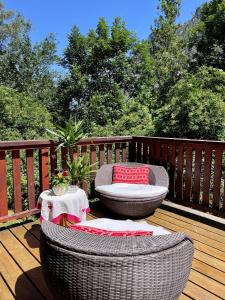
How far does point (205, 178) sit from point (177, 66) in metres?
8.55

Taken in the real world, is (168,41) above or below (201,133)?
above

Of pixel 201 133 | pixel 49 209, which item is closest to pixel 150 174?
pixel 49 209

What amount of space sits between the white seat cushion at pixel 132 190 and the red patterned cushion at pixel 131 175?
0.10 m

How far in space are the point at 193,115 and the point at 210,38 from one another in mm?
6933

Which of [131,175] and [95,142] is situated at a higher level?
[95,142]

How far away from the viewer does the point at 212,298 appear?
190cm

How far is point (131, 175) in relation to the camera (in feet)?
12.0

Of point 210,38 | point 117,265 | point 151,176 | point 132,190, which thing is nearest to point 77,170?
point 132,190

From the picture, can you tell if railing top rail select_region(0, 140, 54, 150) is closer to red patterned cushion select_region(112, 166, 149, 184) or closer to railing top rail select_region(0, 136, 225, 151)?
railing top rail select_region(0, 136, 225, 151)

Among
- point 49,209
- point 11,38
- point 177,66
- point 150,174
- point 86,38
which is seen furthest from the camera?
point 11,38

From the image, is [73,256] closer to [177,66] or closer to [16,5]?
[177,66]

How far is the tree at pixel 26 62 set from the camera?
12.6 meters

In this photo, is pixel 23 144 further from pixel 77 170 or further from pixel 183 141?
pixel 183 141

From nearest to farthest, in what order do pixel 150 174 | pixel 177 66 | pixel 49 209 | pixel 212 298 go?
1. pixel 212 298
2. pixel 49 209
3. pixel 150 174
4. pixel 177 66
